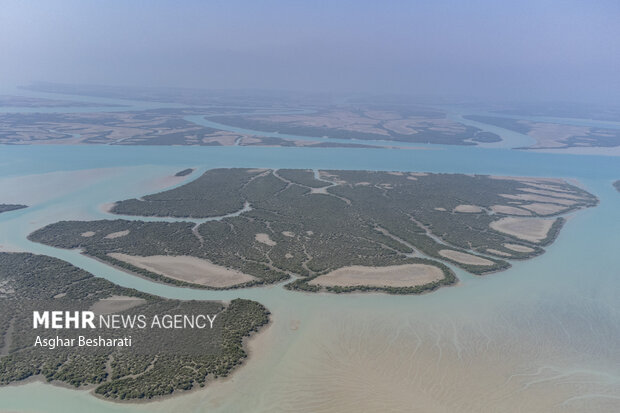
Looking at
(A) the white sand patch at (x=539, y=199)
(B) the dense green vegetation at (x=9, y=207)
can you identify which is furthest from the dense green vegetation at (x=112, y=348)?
(A) the white sand patch at (x=539, y=199)

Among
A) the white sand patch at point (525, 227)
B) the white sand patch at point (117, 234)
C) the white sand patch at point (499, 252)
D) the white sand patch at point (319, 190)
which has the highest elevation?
the white sand patch at point (319, 190)

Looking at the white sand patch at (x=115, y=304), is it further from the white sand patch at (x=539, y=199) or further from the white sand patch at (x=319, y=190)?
the white sand patch at (x=539, y=199)

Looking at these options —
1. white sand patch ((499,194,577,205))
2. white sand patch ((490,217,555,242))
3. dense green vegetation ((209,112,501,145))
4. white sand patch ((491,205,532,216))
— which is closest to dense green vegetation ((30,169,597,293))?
white sand patch ((499,194,577,205))

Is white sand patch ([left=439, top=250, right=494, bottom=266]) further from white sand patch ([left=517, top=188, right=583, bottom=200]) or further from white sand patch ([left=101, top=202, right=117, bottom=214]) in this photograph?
white sand patch ([left=101, top=202, right=117, bottom=214])

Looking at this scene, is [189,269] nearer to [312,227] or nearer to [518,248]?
[312,227]

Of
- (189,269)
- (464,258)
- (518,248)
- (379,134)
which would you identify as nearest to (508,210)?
(518,248)

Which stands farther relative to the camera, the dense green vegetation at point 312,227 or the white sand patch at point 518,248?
the white sand patch at point 518,248
